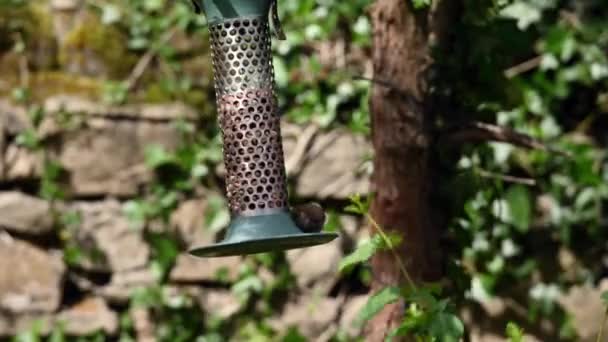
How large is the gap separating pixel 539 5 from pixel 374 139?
4.09 feet

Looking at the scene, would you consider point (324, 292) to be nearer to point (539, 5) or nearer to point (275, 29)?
point (539, 5)

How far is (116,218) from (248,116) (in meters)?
1.70

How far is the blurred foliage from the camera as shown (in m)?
3.52

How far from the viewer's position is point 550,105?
371 centimetres

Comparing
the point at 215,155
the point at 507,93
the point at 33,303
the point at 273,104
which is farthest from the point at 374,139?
the point at 33,303

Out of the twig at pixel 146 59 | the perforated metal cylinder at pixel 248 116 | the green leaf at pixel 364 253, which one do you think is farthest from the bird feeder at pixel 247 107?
the twig at pixel 146 59

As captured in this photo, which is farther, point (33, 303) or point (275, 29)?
point (33, 303)

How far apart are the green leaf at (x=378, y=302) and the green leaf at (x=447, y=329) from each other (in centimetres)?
8

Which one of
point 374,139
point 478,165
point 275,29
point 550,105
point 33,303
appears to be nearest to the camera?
point 275,29

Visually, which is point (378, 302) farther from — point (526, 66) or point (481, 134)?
point (526, 66)

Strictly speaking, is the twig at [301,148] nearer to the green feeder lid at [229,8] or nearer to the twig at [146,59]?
the twig at [146,59]

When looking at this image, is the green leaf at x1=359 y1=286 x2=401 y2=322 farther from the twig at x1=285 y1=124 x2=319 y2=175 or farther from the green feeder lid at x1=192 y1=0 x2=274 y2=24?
the twig at x1=285 y1=124 x2=319 y2=175

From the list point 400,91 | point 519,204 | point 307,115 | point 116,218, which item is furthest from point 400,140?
point 116,218

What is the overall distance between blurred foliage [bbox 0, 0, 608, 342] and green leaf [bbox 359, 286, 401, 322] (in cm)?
148
